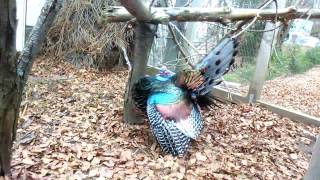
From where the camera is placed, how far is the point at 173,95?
2.68 m

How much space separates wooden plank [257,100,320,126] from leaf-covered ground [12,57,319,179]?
0.08 m

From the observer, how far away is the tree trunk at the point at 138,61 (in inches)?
106

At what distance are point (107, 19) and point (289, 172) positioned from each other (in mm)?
1702

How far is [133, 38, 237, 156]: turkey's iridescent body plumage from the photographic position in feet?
8.16

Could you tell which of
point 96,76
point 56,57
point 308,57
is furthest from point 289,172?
point 56,57

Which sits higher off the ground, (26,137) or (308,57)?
(308,57)

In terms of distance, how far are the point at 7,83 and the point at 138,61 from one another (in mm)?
1331

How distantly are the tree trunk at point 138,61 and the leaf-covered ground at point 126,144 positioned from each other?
9 centimetres

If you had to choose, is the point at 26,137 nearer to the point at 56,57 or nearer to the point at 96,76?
the point at 96,76

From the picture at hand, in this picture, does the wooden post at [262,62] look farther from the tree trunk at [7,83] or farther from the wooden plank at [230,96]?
the tree trunk at [7,83]

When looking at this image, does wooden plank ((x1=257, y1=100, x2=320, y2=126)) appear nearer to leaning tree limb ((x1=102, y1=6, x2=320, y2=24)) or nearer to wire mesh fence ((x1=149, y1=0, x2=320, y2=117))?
wire mesh fence ((x1=149, y1=0, x2=320, y2=117))

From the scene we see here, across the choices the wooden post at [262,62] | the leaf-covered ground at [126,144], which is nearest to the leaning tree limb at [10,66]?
the leaf-covered ground at [126,144]

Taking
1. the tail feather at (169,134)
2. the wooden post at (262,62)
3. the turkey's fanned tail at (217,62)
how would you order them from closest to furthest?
1. the tail feather at (169,134)
2. the turkey's fanned tail at (217,62)
3. the wooden post at (262,62)

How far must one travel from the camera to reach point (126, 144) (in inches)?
102
